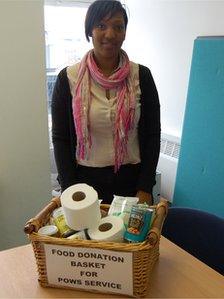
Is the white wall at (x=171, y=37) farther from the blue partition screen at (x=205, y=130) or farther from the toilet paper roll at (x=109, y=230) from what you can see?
the toilet paper roll at (x=109, y=230)

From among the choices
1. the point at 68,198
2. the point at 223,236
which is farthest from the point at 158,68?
the point at 68,198

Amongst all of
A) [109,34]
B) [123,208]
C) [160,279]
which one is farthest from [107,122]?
Result: [160,279]

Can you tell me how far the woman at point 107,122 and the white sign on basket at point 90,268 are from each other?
1.83 ft

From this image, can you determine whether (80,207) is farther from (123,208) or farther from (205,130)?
(205,130)

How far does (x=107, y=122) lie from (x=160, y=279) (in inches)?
27.8

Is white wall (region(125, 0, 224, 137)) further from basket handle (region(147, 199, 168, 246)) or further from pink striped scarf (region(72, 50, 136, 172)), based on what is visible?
basket handle (region(147, 199, 168, 246))

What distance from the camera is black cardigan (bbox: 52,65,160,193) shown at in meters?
1.51

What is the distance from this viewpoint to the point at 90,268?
92cm

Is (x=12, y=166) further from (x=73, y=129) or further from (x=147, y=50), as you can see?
(x=147, y=50)

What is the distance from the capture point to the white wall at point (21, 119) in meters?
1.89

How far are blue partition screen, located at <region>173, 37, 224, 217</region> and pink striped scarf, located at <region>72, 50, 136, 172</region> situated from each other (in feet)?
3.27

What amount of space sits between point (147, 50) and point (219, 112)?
1.20m

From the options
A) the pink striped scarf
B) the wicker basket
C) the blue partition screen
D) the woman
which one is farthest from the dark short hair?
the blue partition screen

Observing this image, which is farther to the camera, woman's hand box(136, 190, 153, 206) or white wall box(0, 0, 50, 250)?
white wall box(0, 0, 50, 250)
